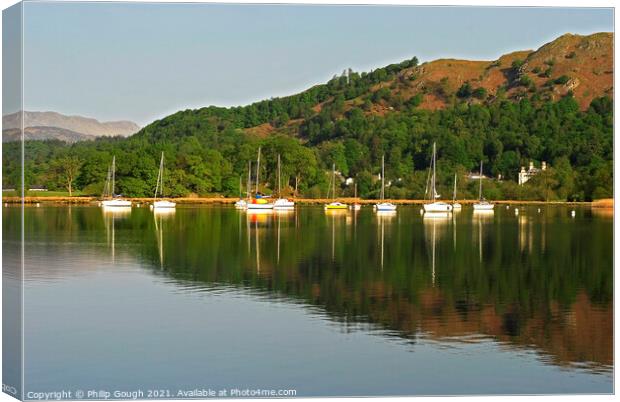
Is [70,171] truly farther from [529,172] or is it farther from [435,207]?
[529,172]

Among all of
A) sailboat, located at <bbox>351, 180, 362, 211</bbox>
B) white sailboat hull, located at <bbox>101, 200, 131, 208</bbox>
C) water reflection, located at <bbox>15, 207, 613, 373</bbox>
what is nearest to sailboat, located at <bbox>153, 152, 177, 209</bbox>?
white sailboat hull, located at <bbox>101, 200, 131, 208</bbox>

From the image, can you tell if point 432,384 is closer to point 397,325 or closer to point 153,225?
point 397,325

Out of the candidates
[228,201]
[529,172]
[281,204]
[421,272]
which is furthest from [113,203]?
[421,272]

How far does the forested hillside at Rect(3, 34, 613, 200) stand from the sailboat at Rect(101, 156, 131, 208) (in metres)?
1.80

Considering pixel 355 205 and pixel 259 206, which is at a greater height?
pixel 259 206

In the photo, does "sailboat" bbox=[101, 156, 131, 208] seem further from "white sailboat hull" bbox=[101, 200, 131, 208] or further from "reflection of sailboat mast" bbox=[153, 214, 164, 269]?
"reflection of sailboat mast" bbox=[153, 214, 164, 269]

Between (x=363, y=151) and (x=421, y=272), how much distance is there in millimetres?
85402

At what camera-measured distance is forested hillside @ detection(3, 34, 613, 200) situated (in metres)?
69.0

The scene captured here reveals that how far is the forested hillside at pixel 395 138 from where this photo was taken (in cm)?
6900

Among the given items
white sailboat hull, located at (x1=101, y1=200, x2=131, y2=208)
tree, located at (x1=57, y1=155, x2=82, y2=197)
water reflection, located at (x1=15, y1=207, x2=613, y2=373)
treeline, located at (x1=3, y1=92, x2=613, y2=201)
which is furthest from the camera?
white sailboat hull, located at (x1=101, y1=200, x2=131, y2=208)

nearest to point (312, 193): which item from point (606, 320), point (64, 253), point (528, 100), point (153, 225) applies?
point (528, 100)

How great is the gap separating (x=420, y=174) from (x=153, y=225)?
51640 mm

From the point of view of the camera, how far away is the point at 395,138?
108 m

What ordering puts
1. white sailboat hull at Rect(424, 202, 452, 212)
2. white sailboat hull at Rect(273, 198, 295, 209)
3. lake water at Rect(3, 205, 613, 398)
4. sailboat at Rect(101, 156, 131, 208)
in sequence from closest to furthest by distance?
lake water at Rect(3, 205, 613, 398)
white sailboat hull at Rect(424, 202, 452, 212)
white sailboat hull at Rect(273, 198, 295, 209)
sailboat at Rect(101, 156, 131, 208)
